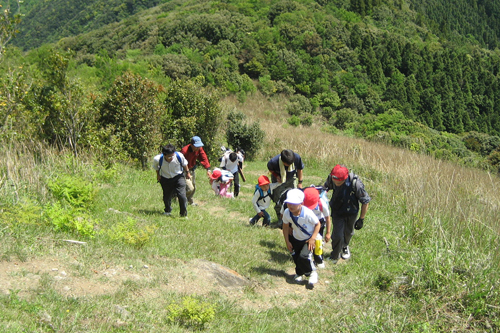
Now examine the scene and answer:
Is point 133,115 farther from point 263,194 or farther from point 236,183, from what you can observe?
point 263,194

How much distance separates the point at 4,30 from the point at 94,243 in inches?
150

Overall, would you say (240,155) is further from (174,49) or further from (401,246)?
(174,49)

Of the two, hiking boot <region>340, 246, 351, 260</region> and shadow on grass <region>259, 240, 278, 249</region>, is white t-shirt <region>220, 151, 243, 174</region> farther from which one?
hiking boot <region>340, 246, 351, 260</region>

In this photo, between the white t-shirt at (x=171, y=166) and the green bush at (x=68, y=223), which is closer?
the green bush at (x=68, y=223)

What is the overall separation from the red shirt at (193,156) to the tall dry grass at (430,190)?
4.49 meters

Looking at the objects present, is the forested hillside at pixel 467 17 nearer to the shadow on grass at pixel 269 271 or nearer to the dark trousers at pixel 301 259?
the shadow on grass at pixel 269 271

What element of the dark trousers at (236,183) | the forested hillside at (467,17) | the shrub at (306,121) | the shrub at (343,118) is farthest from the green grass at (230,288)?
the forested hillside at (467,17)

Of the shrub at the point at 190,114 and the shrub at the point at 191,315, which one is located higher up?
the shrub at the point at 190,114

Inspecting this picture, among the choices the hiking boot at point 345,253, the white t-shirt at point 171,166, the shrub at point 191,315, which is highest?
the white t-shirt at point 171,166

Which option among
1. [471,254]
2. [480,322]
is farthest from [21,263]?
[471,254]

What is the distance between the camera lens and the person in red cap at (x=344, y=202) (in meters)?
6.26

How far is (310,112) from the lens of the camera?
1610 inches

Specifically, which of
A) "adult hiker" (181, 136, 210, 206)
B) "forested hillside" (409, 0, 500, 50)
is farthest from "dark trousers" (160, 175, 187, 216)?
"forested hillside" (409, 0, 500, 50)

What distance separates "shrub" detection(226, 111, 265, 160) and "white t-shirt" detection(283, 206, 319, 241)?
499 inches
